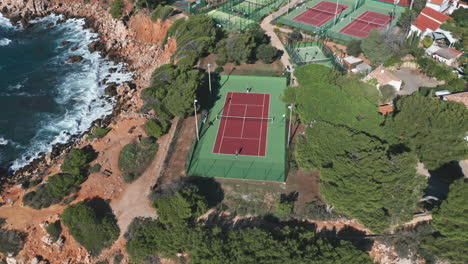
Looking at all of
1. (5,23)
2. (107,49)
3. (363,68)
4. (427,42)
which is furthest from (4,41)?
(427,42)

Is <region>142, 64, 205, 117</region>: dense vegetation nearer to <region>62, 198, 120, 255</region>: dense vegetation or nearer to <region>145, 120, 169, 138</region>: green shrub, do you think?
<region>145, 120, 169, 138</region>: green shrub

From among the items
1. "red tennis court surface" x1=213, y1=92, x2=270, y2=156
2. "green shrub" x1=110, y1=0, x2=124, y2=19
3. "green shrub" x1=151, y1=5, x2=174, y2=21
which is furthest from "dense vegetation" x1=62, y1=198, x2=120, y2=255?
"green shrub" x1=110, y1=0, x2=124, y2=19

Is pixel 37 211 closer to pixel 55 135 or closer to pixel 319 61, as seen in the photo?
pixel 55 135

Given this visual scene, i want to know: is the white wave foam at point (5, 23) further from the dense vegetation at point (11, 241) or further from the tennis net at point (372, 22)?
the tennis net at point (372, 22)

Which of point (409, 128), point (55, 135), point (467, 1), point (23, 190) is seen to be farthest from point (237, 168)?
point (467, 1)

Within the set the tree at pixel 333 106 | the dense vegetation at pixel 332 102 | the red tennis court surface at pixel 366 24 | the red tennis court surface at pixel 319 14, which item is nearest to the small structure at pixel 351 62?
the red tennis court surface at pixel 366 24

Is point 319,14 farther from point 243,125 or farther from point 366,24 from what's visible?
point 243,125
